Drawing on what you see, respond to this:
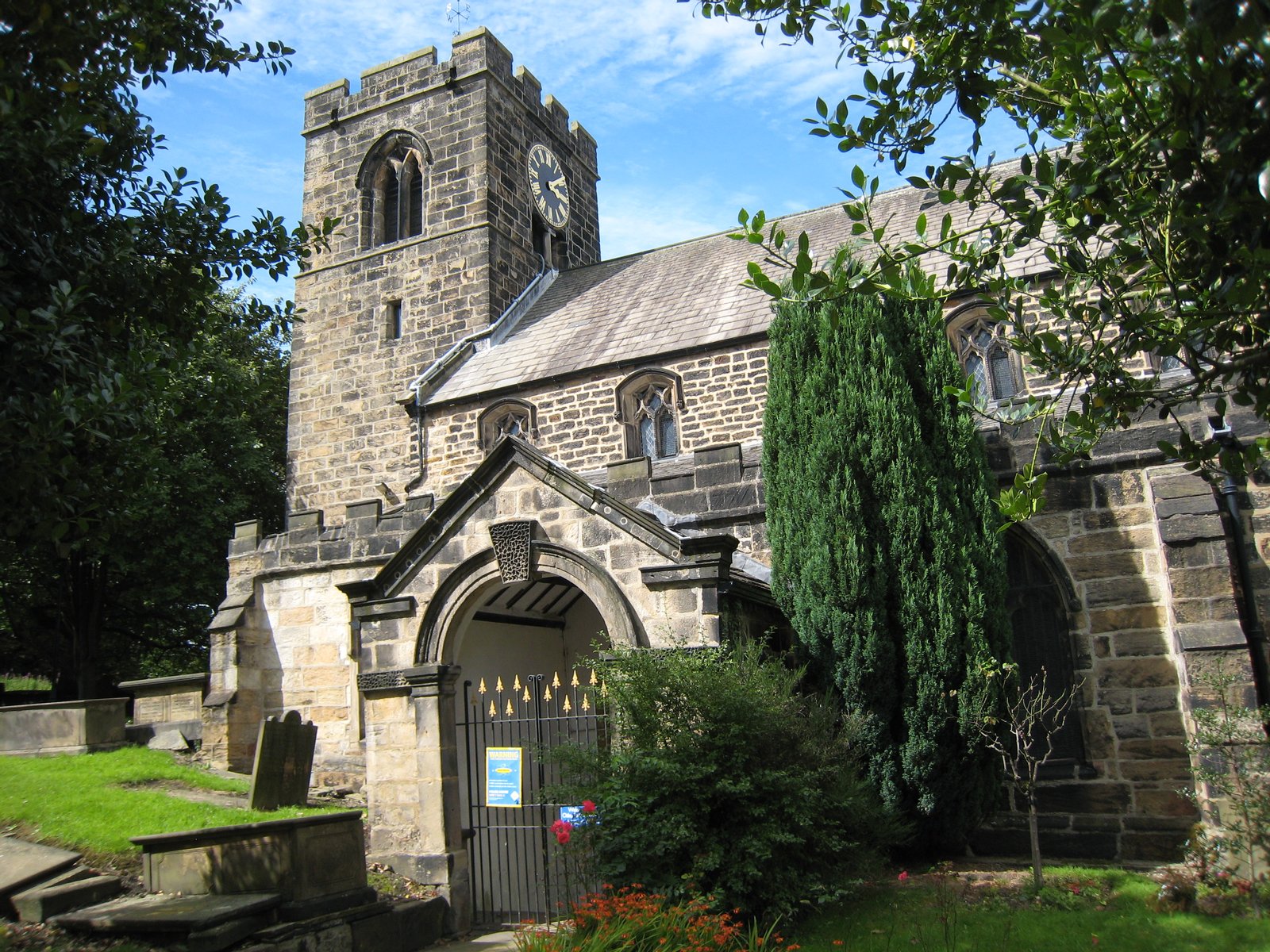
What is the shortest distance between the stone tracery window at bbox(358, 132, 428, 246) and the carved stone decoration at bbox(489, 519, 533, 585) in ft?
50.5

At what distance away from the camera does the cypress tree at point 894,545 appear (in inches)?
374

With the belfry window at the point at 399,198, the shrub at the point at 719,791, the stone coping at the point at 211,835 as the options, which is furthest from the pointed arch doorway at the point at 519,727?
the belfry window at the point at 399,198

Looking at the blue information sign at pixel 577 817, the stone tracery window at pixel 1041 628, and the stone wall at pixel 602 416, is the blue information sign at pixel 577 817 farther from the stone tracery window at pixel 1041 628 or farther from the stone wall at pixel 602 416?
the stone wall at pixel 602 416

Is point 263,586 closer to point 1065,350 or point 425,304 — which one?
point 425,304

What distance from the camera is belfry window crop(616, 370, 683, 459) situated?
17031 millimetres

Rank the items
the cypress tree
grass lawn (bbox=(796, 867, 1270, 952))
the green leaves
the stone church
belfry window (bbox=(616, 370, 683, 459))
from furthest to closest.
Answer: belfry window (bbox=(616, 370, 683, 459)), the stone church, the cypress tree, grass lawn (bbox=(796, 867, 1270, 952)), the green leaves

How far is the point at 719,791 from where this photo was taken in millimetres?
7684

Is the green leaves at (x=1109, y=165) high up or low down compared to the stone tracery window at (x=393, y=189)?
down

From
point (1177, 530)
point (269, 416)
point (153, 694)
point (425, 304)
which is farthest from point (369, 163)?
point (1177, 530)

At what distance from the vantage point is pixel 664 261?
21.3m

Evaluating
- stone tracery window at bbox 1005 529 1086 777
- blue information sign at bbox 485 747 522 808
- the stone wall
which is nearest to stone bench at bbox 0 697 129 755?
the stone wall

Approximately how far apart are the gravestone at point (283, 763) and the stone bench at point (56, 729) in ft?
12.5

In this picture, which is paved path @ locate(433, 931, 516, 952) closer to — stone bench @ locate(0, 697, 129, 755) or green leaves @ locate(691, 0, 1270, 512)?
green leaves @ locate(691, 0, 1270, 512)

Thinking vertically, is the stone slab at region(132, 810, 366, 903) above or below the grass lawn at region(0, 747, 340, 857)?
below
